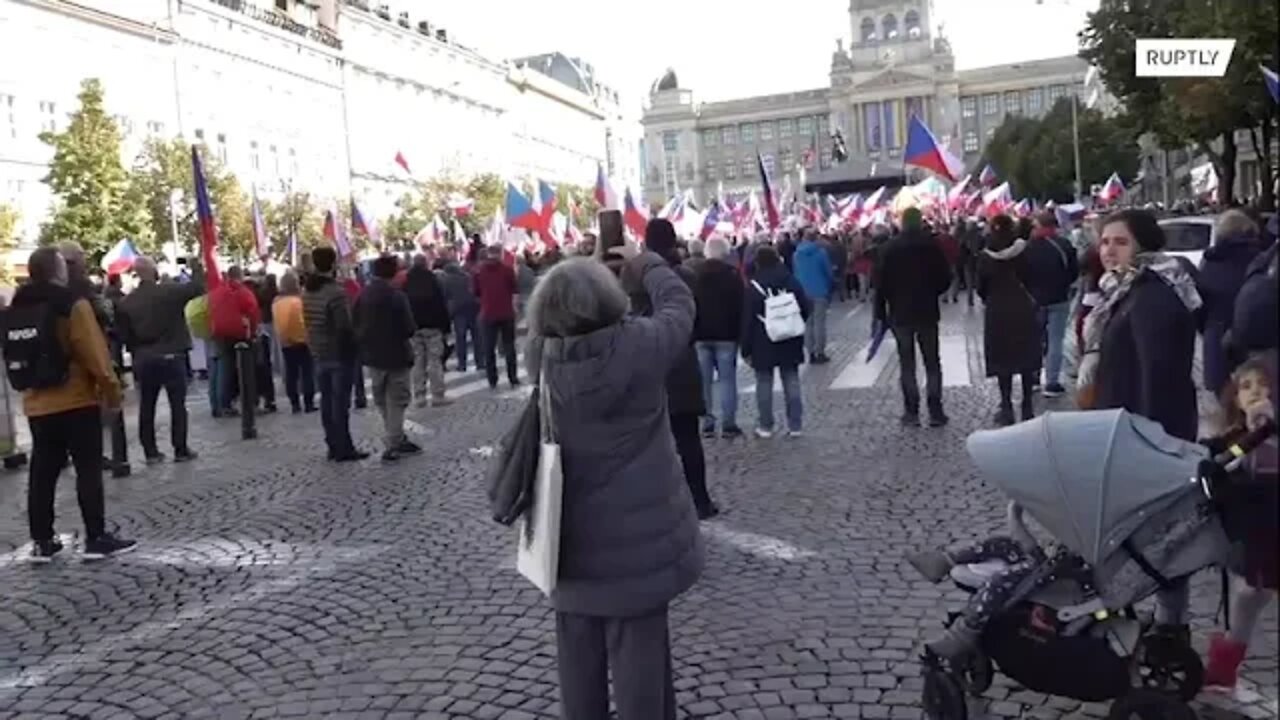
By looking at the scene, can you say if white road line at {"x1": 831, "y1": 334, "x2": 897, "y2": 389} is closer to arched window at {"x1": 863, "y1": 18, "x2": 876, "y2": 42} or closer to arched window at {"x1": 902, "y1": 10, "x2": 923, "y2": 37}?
arched window at {"x1": 902, "y1": 10, "x2": 923, "y2": 37}

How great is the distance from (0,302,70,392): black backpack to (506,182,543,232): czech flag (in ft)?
60.9

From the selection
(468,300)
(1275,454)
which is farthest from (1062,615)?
(468,300)

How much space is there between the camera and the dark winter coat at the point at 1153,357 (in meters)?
5.00

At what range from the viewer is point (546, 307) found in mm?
3662

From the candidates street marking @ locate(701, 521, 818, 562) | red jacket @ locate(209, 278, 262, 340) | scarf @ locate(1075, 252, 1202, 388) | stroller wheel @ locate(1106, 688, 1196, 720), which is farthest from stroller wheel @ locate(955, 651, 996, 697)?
red jacket @ locate(209, 278, 262, 340)

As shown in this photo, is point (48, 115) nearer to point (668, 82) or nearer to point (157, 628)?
point (157, 628)

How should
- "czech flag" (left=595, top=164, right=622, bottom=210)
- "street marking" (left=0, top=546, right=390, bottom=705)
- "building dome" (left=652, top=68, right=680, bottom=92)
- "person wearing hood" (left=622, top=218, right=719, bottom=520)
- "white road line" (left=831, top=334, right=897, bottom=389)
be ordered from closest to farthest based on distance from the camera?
"street marking" (left=0, top=546, right=390, bottom=705)
"person wearing hood" (left=622, top=218, right=719, bottom=520)
"white road line" (left=831, top=334, right=897, bottom=389)
"czech flag" (left=595, top=164, right=622, bottom=210)
"building dome" (left=652, top=68, right=680, bottom=92)

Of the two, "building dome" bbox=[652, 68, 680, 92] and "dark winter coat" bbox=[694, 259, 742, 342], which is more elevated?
"building dome" bbox=[652, 68, 680, 92]

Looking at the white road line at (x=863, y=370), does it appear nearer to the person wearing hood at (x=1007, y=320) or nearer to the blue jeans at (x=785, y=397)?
the blue jeans at (x=785, y=397)

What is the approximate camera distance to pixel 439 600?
6633 millimetres

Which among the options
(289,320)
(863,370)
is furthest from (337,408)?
(863,370)

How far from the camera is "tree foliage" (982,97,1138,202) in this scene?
236 ft

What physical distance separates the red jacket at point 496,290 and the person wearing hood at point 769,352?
522 cm

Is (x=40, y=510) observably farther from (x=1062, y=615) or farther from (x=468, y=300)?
(x=468, y=300)
